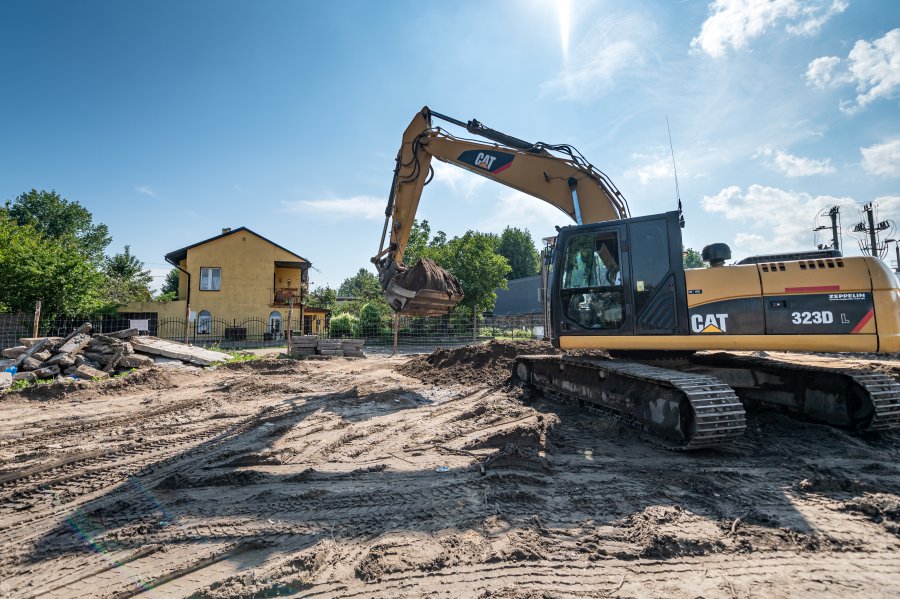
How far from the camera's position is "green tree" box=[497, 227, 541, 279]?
62562mm

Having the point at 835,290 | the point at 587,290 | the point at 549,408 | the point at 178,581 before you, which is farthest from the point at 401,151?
the point at 178,581

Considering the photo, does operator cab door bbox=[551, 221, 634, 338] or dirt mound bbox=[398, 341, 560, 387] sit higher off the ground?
operator cab door bbox=[551, 221, 634, 338]

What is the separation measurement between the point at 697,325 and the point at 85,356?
12.9 metres

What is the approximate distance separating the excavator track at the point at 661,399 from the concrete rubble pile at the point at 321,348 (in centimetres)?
1024

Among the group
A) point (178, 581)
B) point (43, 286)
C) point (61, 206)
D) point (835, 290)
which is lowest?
point (178, 581)

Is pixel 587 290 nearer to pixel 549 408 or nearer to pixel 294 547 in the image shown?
pixel 549 408

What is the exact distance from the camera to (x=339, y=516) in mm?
3123

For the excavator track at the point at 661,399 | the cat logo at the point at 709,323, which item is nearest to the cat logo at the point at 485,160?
the excavator track at the point at 661,399

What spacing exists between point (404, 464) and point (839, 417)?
519 centimetres

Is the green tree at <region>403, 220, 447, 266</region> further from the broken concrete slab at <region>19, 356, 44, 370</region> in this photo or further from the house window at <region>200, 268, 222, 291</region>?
the broken concrete slab at <region>19, 356, 44, 370</region>

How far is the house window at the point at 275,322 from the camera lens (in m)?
25.6

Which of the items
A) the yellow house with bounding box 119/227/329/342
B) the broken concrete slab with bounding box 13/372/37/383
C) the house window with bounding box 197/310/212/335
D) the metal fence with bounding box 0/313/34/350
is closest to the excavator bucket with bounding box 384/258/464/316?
the broken concrete slab with bounding box 13/372/37/383

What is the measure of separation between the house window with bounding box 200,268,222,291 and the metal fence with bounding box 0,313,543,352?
79.6 inches

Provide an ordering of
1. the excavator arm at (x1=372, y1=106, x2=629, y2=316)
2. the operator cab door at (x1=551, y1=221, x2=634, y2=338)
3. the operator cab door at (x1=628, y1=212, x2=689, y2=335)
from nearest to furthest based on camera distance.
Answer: the operator cab door at (x1=628, y1=212, x2=689, y2=335) → the operator cab door at (x1=551, y1=221, x2=634, y2=338) → the excavator arm at (x1=372, y1=106, x2=629, y2=316)
